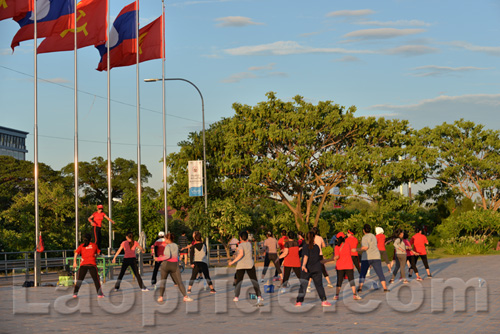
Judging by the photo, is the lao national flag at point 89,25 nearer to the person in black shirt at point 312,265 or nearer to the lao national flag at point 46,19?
the lao national flag at point 46,19

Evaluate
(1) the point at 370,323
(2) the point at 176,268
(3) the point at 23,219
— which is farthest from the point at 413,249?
(3) the point at 23,219

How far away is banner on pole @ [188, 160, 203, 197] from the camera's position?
121 feet

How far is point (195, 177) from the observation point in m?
37.2

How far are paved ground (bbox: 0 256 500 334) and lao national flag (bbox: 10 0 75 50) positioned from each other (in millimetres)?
9227

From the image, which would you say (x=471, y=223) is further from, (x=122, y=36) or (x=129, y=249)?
(x=129, y=249)

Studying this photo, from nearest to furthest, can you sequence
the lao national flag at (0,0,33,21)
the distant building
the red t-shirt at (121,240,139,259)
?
the red t-shirt at (121,240,139,259) < the lao national flag at (0,0,33,21) < the distant building

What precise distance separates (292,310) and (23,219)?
35.8 metres

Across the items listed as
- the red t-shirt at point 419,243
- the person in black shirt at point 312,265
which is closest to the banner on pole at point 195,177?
the red t-shirt at point 419,243

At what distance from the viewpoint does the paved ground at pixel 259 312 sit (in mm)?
11961

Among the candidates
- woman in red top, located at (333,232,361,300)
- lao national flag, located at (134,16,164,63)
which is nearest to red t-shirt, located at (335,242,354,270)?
woman in red top, located at (333,232,361,300)

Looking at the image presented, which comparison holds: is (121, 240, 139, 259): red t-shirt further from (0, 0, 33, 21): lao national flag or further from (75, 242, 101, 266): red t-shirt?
(0, 0, 33, 21): lao national flag

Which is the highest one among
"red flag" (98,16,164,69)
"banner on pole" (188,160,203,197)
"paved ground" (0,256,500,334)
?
"red flag" (98,16,164,69)

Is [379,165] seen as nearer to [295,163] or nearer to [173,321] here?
[295,163]

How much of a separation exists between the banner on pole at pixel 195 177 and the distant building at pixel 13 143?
135701 mm
